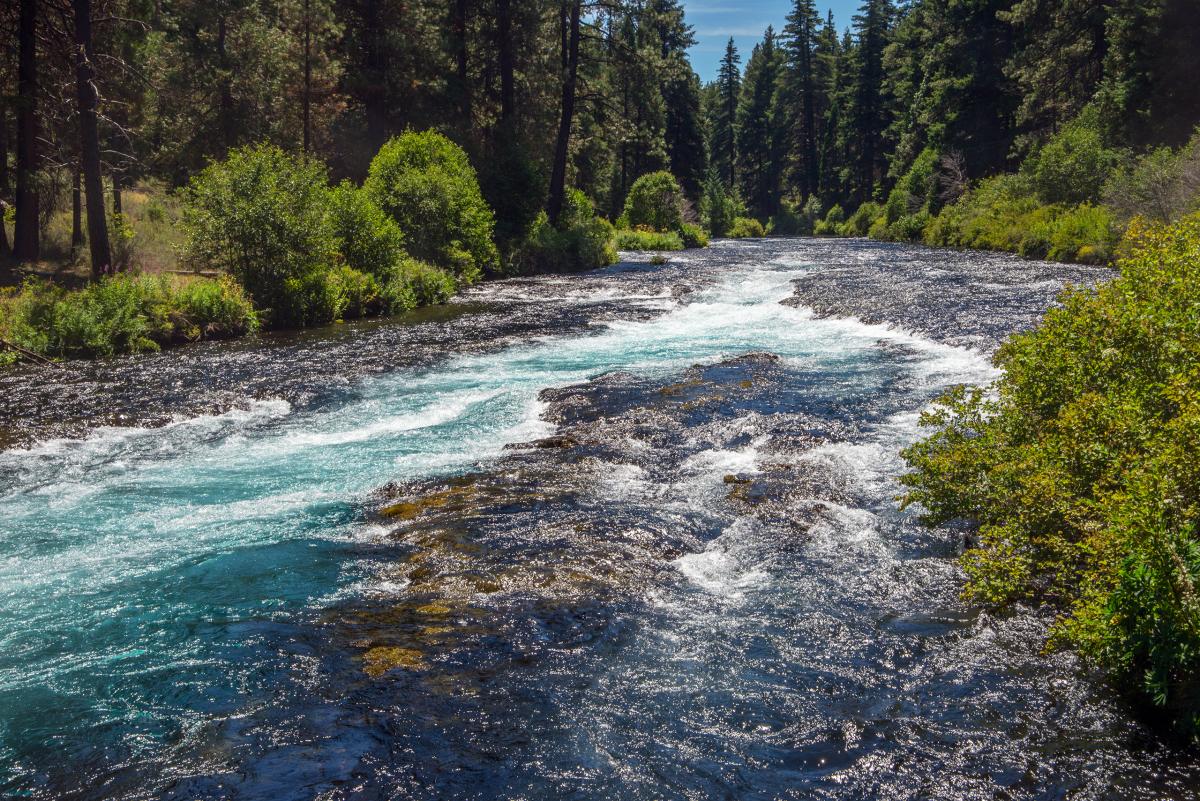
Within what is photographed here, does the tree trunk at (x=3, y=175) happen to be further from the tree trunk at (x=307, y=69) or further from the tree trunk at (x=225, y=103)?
the tree trunk at (x=307, y=69)

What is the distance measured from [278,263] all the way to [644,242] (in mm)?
27702

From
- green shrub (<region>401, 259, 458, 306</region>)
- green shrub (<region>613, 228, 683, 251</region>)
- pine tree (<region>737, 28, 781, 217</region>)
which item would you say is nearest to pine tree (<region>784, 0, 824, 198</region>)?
pine tree (<region>737, 28, 781, 217</region>)

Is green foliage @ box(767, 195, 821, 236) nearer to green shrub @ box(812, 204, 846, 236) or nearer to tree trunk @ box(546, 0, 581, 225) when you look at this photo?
green shrub @ box(812, 204, 846, 236)

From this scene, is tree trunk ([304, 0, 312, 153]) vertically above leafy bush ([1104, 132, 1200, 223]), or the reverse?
tree trunk ([304, 0, 312, 153])

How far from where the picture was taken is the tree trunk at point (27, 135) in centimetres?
2219

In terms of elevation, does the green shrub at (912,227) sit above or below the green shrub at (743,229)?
below

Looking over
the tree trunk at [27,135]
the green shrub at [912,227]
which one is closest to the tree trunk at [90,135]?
the tree trunk at [27,135]

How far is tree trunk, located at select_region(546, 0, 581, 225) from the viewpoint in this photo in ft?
124

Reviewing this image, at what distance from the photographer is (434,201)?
28422 mm

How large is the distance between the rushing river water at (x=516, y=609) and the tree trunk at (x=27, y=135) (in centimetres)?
1181

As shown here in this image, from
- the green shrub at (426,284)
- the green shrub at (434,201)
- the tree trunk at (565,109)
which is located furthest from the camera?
the tree trunk at (565,109)

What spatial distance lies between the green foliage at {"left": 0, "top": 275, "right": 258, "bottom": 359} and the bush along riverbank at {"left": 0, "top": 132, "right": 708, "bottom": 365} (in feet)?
0.07

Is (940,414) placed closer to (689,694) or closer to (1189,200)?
(689,694)

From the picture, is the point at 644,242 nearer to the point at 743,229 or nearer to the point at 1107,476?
the point at 743,229
